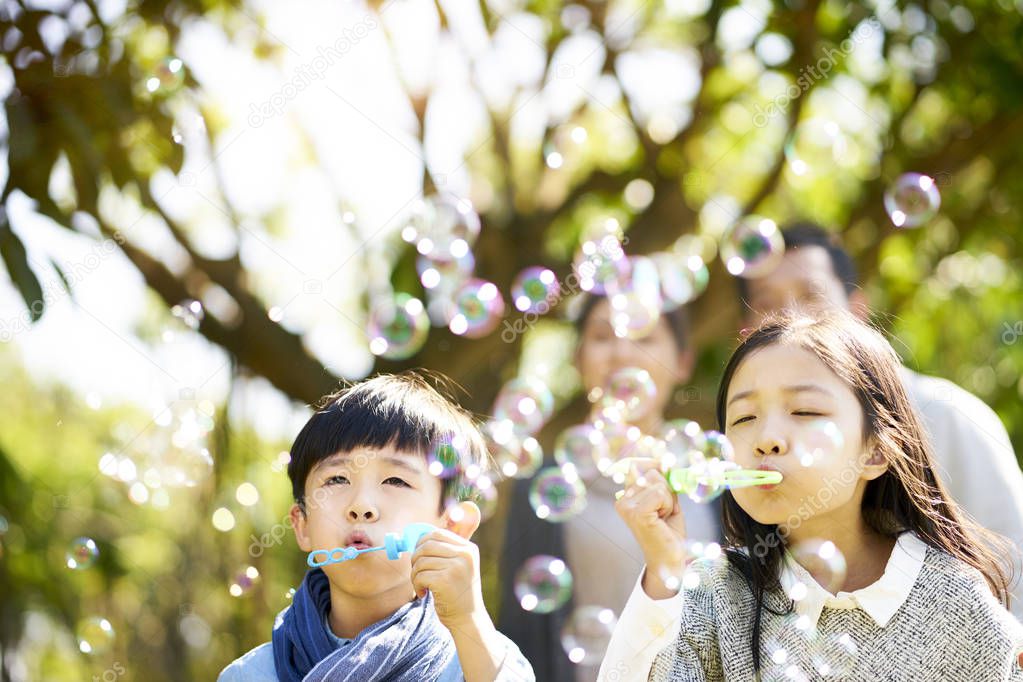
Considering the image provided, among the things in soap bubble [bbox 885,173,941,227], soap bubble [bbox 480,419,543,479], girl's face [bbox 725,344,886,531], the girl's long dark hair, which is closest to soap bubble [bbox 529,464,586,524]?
soap bubble [bbox 480,419,543,479]

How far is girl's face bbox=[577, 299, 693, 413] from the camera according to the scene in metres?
3.04

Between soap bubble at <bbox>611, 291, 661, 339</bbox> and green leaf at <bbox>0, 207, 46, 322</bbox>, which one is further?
soap bubble at <bbox>611, 291, 661, 339</bbox>

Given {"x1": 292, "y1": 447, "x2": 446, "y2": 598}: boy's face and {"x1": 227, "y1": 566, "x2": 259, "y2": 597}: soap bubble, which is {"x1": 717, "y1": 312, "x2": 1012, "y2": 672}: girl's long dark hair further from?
{"x1": 227, "y1": 566, "x2": 259, "y2": 597}: soap bubble

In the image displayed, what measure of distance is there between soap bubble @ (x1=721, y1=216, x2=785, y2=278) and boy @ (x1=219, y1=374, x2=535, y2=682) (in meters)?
0.96

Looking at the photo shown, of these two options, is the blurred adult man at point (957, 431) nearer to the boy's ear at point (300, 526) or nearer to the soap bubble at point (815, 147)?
the soap bubble at point (815, 147)

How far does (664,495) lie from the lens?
2.00 metres

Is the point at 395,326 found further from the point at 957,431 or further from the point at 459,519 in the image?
the point at 957,431

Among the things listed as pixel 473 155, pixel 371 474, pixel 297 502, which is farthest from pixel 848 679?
pixel 473 155

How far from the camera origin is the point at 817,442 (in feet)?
6.25

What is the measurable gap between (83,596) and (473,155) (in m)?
3.29

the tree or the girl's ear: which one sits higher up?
the girl's ear

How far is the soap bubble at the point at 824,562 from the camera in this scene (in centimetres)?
197

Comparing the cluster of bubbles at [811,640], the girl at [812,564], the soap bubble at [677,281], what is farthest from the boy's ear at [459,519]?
the soap bubble at [677,281]

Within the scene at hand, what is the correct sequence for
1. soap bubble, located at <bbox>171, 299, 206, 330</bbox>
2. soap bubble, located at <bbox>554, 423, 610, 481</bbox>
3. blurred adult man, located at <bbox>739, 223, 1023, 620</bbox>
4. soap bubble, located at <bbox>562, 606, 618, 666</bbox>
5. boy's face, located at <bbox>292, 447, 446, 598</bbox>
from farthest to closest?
soap bubble, located at <bbox>171, 299, 206, 330</bbox>
soap bubble, located at <bbox>554, 423, 610, 481</bbox>
soap bubble, located at <bbox>562, 606, 618, 666</bbox>
blurred adult man, located at <bbox>739, 223, 1023, 620</bbox>
boy's face, located at <bbox>292, 447, 446, 598</bbox>
